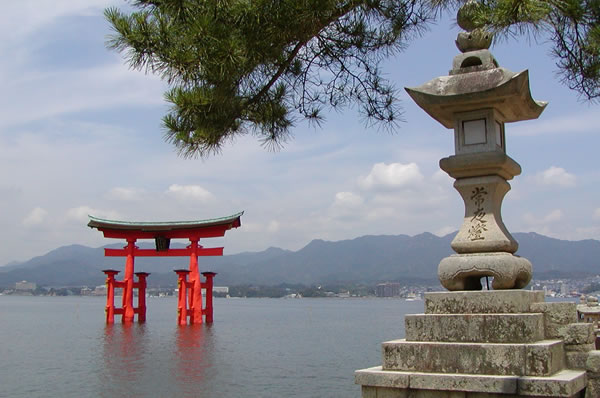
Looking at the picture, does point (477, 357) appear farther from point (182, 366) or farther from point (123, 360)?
point (123, 360)

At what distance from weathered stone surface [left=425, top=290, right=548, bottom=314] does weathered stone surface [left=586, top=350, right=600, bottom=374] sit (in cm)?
56

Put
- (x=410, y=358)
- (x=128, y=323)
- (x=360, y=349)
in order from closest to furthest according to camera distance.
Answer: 1. (x=410, y=358)
2. (x=360, y=349)
3. (x=128, y=323)

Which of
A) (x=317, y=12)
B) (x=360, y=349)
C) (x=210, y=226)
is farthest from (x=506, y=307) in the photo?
(x=210, y=226)

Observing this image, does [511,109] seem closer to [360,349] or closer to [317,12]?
[317,12]

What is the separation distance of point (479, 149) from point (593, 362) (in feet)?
6.34

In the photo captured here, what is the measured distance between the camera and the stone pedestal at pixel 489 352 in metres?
4.35

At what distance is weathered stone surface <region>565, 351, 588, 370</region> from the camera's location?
4.77m

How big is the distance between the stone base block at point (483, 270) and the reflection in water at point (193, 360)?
9.94m

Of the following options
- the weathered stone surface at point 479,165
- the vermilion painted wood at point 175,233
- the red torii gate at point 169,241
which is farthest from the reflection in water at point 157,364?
the weathered stone surface at point 479,165

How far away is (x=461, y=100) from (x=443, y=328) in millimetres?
1954

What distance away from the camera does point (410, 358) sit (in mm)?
4812

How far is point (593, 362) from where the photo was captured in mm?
4719

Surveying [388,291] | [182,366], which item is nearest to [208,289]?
[182,366]

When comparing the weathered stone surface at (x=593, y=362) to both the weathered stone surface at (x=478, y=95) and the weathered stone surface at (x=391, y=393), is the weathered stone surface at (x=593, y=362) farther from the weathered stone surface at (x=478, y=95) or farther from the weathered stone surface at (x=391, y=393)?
the weathered stone surface at (x=478, y=95)
